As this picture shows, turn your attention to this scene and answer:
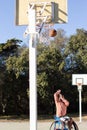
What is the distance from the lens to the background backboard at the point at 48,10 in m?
11.6

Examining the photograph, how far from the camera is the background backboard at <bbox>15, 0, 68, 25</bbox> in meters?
11.6

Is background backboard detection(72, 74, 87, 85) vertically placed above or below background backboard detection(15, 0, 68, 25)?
below

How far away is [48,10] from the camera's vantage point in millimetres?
11734

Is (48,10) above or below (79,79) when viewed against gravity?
above

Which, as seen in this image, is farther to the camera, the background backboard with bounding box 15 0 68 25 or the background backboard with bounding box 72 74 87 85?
the background backboard with bounding box 72 74 87 85

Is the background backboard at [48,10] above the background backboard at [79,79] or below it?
above

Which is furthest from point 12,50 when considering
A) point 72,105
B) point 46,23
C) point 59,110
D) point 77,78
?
point 46,23

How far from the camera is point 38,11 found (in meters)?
11.7

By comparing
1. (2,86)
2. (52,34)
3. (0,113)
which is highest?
(52,34)

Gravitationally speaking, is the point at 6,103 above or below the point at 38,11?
below

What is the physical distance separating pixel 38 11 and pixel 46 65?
34.9 metres

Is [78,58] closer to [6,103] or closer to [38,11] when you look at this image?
[6,103]

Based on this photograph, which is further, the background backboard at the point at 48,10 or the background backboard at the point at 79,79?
the background backboard at the point at 79,79

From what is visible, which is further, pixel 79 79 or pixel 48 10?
pixel 79 79
